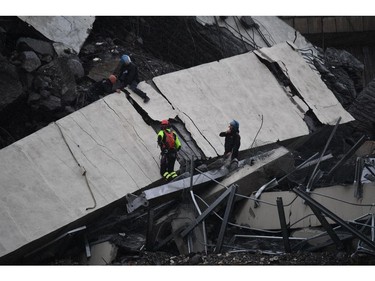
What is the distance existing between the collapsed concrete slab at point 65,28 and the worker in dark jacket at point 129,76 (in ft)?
4.64


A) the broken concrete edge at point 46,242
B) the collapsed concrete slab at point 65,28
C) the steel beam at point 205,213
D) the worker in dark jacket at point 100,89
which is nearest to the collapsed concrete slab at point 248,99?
the worker in dark jacket at point 100,89

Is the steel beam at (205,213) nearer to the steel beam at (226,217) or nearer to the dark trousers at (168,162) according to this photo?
the steel beam at (226,217)

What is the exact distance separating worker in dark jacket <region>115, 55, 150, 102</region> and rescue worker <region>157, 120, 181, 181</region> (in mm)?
1171

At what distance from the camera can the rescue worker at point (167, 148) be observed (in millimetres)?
12820

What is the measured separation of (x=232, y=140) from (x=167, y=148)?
1248mm

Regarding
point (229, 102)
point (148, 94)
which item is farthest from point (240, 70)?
point (148, 94)

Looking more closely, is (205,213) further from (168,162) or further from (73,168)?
(73,168)

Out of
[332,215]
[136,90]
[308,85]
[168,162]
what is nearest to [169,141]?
[168,162]

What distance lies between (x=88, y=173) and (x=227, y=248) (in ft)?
8.63

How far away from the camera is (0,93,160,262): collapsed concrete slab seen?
39.7 feet

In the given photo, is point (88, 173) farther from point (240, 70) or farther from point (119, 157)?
point (240, 70)

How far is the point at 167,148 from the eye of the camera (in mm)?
12883

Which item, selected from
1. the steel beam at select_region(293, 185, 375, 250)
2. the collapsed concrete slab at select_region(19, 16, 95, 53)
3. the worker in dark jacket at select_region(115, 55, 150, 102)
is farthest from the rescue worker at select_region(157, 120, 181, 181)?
the collapsed concrete slab at select_region(19, 16, 95, 53)

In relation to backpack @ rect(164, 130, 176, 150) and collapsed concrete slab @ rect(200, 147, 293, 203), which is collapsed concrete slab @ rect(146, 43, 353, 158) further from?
backpack @ rect(164, 130, 176, 150)
